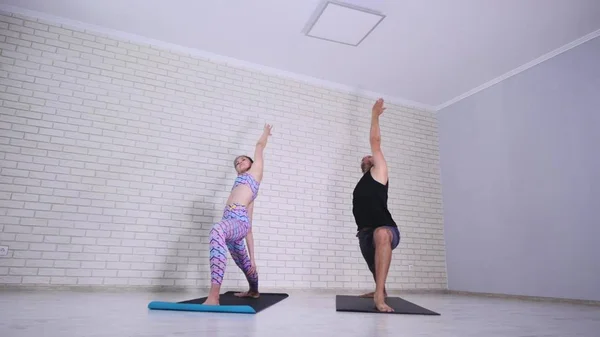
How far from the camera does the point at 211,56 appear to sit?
6094mm

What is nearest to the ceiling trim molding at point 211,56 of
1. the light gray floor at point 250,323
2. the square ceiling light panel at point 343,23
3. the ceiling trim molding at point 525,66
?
the ceiling trim molding at point 525,66

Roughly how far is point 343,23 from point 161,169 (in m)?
3.23

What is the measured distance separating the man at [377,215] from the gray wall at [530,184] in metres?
2.86

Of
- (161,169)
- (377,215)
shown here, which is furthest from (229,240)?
(161,169)

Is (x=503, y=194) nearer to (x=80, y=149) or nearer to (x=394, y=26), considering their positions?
(x=394, y=26)

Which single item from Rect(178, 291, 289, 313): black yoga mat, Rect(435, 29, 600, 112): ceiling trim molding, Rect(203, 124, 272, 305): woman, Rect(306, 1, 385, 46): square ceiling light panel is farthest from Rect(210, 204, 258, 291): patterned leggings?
Rect(435, 29, 600, 112): ceiling trim molding

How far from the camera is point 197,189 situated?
554 centimetres

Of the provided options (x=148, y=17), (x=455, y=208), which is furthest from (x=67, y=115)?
(x=455, y=208)

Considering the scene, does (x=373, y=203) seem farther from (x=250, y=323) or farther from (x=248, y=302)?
(x=250, y=323)

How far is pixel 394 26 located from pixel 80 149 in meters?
4.54

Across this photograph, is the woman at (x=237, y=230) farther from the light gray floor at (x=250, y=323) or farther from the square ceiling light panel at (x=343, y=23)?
the square ceiling light panel at (x=343, y=23)

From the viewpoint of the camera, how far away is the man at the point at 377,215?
11.6 ft

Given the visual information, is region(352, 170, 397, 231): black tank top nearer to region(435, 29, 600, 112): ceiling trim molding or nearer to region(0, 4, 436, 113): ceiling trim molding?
region(0, 4, 436, 113): ceiling trim molding

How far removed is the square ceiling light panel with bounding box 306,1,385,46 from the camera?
4.80m
